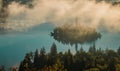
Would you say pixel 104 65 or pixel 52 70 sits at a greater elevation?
pixel 52 70

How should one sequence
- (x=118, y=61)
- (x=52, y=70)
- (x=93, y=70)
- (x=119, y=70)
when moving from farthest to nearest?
1. (x=118, y=61)
2. (x=93, y=70)
3. (x=119, y=70)
4. (x=52, y=70)

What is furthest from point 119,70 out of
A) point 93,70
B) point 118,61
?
point 118,61

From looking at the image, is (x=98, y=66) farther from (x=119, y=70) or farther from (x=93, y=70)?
(x=119, y=70)

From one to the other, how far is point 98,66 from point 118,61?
480 inches

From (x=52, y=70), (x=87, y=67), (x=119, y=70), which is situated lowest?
(x=87, y=67)

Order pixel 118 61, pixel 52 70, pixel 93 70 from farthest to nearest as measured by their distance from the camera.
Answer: pixel 118 61, pixel 93 70, pixel 52 70

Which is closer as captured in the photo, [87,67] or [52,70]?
[52,70]

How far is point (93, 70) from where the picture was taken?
182m

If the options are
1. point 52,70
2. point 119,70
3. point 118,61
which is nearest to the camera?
point 52,70

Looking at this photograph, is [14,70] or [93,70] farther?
[93,70]

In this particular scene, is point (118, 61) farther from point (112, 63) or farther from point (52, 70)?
point (52, 70)

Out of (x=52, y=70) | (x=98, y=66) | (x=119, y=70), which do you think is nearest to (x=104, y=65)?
(x=98, y=66)

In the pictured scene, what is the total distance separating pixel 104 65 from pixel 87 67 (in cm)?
1144

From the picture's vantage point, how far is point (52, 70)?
128375 millimetres
